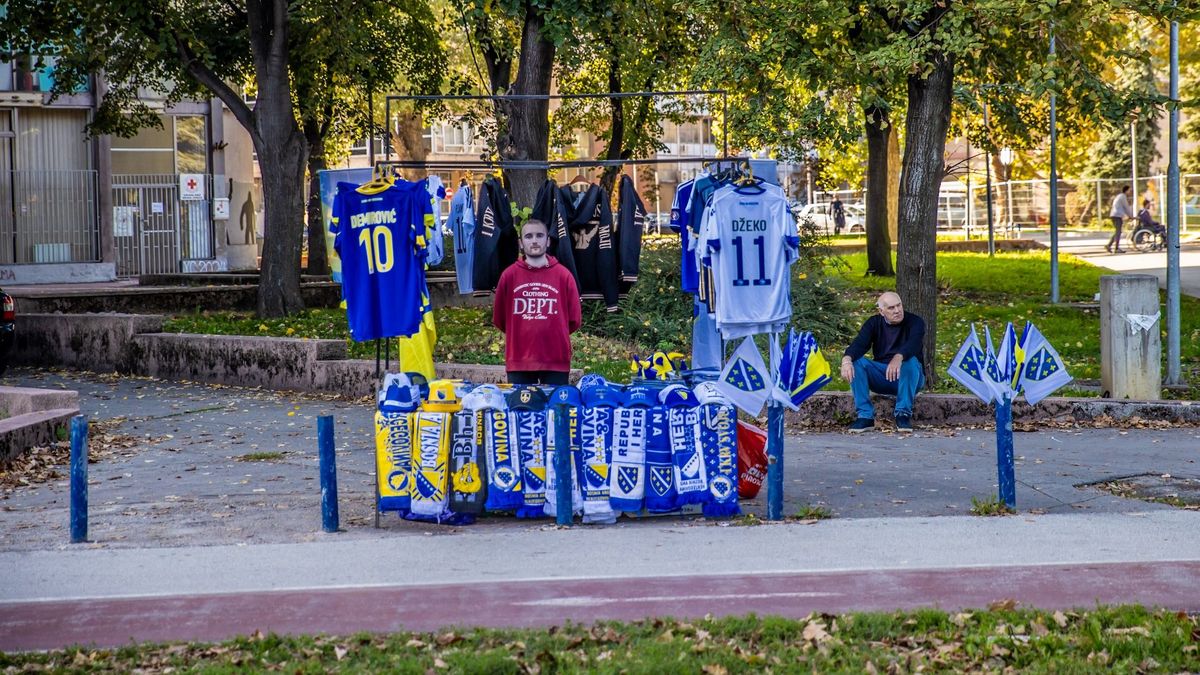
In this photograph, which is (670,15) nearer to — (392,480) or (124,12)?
(124,12)

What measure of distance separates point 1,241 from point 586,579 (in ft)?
86.7

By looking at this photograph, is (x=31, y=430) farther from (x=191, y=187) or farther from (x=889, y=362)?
(x=191, y=187)

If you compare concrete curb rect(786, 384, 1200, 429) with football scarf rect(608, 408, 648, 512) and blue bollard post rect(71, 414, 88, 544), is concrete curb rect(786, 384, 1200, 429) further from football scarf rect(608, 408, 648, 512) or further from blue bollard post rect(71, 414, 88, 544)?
blue bollard post rect(71, 414, 88, 544)

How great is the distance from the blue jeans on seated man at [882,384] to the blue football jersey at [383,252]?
13.6ft

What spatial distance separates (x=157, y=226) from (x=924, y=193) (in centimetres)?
2540

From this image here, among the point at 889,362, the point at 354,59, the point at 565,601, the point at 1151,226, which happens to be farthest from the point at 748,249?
the point at 1151,226

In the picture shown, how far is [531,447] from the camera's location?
342 inches

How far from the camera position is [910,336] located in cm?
1241

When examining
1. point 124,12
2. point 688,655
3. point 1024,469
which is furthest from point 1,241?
point 688,655

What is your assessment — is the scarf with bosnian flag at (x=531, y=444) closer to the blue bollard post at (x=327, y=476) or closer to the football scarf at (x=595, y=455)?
the football scarf at (x=595, y=455)

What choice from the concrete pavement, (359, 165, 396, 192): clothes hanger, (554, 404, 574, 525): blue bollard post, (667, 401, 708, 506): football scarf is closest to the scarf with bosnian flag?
(554, 404, 574, 525): blue bollard post

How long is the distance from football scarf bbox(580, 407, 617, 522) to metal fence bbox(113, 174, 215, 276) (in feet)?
88.9

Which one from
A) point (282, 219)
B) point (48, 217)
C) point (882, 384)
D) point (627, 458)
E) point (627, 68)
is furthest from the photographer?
point (48, 217)

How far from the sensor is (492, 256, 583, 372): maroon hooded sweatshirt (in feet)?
32.1
